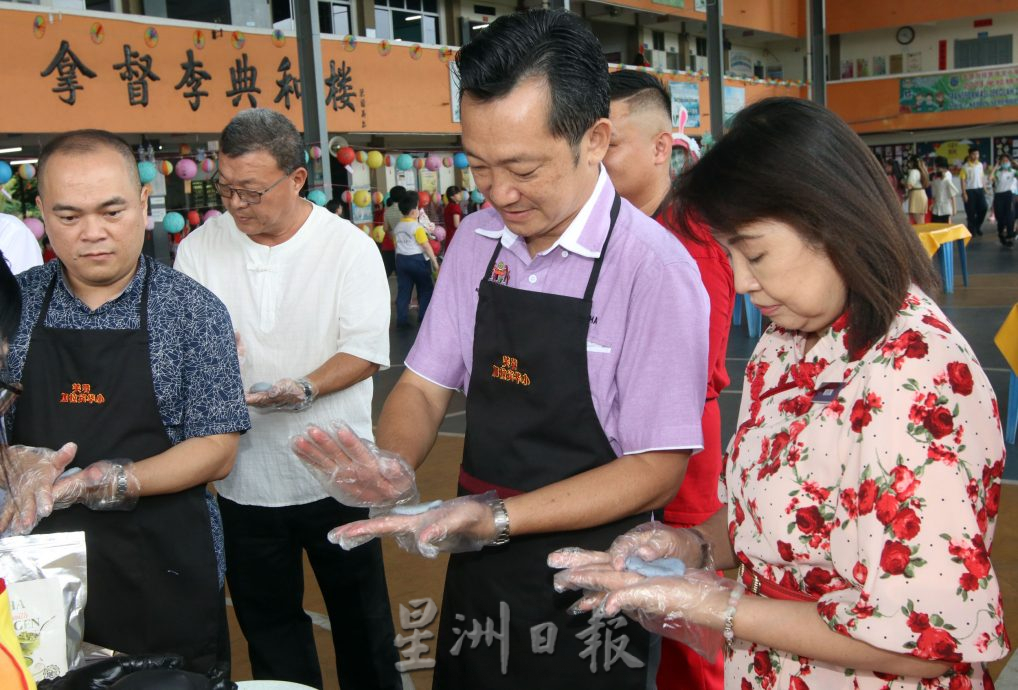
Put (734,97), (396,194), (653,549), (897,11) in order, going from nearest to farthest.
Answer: (653,549)
(396,194)
(734,97)
(897,11)

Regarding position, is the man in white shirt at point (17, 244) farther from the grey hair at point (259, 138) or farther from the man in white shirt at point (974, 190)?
the man in white shirt at point (974, 190)

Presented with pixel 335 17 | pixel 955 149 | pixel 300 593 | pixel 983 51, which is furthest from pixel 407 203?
pixel 983 51

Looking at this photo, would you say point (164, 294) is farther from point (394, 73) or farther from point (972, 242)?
point (972, 242)

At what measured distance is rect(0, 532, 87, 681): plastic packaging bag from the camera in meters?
1.30

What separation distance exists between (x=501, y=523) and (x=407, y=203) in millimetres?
8994

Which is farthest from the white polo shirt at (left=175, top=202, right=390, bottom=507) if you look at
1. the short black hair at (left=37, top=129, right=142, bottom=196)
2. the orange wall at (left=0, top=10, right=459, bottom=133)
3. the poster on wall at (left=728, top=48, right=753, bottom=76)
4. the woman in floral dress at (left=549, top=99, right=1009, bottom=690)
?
the poster on wall at (left=728, top=48, right=753, bottom=76)

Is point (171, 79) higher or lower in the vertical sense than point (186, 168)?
higher

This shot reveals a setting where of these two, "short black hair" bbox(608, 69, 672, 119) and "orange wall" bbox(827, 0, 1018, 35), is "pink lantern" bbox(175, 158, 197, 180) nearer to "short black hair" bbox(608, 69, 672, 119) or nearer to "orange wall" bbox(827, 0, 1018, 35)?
"short black hair" bbox(608, 69, 672, 119)

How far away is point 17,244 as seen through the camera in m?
3.14

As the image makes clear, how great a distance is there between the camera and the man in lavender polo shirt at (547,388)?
1536 mm

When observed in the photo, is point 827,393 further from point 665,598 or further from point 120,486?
point 120,486

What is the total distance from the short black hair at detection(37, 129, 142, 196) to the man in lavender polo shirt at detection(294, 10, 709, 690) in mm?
674

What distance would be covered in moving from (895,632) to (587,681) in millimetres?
731

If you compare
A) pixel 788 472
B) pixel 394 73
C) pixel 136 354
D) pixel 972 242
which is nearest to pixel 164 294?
pixel 136 354
